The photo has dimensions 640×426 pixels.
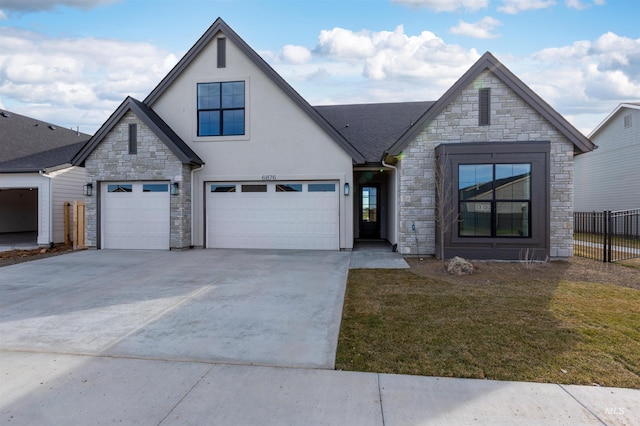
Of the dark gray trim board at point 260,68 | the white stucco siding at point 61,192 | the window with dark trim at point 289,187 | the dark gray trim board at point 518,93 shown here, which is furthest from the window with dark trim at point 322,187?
the white stucco siding at point 61,192

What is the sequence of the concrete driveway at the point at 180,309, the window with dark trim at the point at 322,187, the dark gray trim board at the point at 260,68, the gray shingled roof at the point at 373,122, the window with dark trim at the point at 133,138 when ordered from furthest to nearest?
1. the gray shingled roof at the point at 373,122
2. the window with dark trim at the point at 322,187
3. the window with dark trim at the point at 133,138
4. the dark gray trim board at the point at 260,68
5. the concrete driveway at the point at 180,309

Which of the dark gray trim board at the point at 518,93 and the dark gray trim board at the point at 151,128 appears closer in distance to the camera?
the dark gray trim board at the point at 518,93

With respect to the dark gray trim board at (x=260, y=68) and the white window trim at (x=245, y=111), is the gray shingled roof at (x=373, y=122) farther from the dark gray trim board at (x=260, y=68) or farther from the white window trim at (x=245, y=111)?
the white window trim at (x=245, y=111)

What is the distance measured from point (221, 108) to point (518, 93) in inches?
372

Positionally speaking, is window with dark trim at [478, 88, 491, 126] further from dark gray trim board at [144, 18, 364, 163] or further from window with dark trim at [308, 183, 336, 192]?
window with dark trim at [308, 183, 336, 192]

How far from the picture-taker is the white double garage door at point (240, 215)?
12.4 metres

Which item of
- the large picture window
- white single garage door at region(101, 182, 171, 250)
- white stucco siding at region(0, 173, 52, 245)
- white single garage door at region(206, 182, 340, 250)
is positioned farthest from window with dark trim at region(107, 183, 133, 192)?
the large picture window

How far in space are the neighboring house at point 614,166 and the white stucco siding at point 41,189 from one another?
84.7 feet

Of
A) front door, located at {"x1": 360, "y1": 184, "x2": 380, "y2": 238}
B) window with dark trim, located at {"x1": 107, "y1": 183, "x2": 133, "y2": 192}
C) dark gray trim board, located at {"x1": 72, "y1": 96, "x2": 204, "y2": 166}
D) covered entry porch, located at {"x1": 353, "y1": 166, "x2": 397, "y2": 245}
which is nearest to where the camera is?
dark gray trim board, located at {"x1": 72, "y1": 96, "x2": 204, "y2": 166}

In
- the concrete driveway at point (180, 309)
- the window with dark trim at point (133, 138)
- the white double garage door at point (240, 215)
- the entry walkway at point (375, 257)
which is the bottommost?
the concrete driveway at point (180, 309)

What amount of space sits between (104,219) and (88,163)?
204 centimetres

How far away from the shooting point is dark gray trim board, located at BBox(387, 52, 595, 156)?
386 inches

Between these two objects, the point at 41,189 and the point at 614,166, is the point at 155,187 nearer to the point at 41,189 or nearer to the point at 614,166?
the point at 41,189

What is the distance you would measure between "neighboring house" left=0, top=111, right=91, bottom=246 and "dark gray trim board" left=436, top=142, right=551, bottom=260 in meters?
14.2
